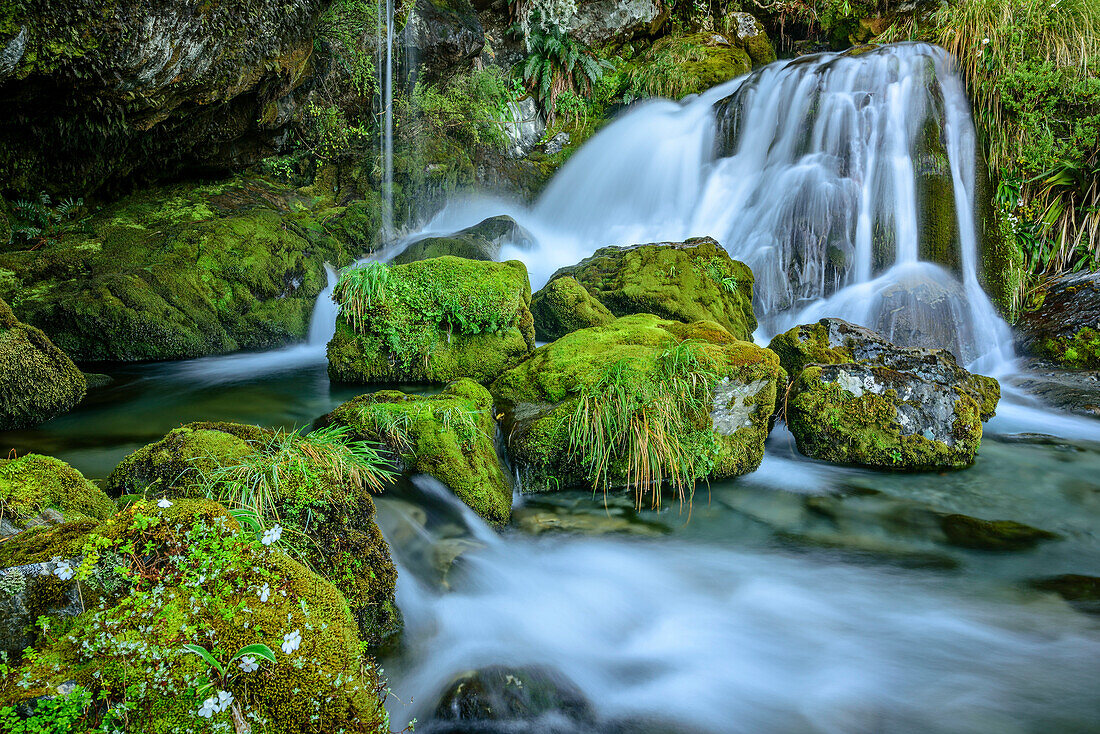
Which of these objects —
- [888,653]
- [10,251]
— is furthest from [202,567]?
[10,251]

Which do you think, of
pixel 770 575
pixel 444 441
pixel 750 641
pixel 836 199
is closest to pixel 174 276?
pixel 444 441

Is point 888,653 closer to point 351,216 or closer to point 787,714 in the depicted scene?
point 787,714

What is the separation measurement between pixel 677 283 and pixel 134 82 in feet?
21.6

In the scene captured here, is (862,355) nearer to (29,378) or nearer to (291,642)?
(291,642)

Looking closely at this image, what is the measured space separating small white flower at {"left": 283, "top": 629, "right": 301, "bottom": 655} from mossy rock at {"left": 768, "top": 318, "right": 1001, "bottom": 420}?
477cm

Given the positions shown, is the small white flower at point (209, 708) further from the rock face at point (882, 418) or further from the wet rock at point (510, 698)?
the rock face at point (882, 418)

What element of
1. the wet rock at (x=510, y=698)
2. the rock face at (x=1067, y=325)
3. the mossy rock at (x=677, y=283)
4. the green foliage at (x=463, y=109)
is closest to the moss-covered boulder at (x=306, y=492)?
the wet rock at (x=510, y=698)

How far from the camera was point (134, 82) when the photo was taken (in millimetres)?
6512

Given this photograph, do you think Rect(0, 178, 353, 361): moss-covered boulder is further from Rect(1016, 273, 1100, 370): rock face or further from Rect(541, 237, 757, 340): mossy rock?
Rect(1016, 273, 1100, 370): rock face

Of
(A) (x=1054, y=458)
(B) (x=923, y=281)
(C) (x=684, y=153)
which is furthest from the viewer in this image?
(C) (x=684, y=153)

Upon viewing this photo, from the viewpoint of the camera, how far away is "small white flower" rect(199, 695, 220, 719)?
1.50m

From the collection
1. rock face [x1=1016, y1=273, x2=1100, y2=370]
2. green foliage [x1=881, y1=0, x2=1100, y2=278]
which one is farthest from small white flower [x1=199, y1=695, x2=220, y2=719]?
green foliage [x1=881, y1=0, x2=1100, y2=278]

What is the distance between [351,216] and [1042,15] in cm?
1138

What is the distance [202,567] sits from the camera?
1718 mm
